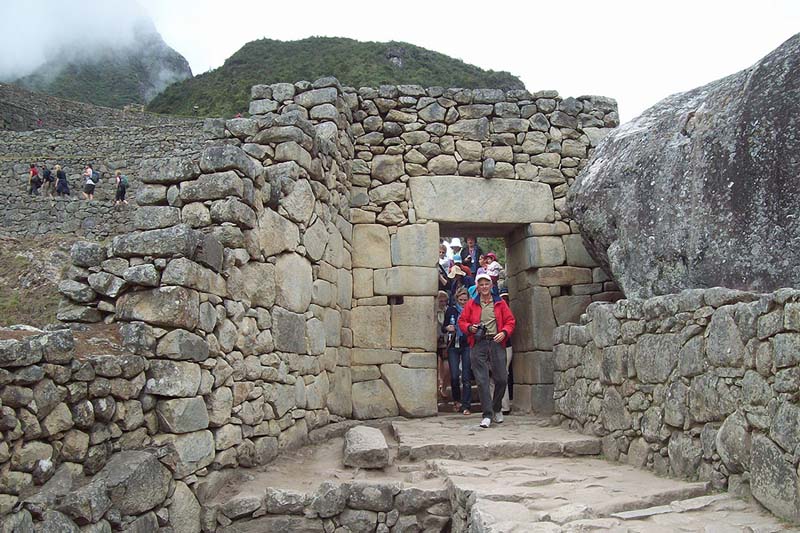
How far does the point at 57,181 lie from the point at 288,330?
2073 centimetres

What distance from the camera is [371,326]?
7684 millimetres

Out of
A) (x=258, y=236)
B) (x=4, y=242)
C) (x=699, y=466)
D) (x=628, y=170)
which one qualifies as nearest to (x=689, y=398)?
(x=699, y=466)

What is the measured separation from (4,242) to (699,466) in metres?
14.9

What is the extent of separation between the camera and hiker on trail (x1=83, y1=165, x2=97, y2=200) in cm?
2198

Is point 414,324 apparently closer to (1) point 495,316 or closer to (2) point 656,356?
(1) point 495,316

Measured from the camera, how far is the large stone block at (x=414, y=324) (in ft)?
25.1

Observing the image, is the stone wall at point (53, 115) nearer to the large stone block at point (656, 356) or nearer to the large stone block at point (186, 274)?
the large stone block at point (186, 274)

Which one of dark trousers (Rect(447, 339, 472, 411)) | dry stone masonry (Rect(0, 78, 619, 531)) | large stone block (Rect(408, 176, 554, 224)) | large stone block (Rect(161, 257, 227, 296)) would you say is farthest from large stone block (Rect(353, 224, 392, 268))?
large stone block (Rect(161, 257, 227, 296))

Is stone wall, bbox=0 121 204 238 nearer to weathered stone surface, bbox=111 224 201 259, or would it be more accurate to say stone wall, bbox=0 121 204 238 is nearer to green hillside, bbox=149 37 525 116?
green hillside, bbox=149 37 525 116

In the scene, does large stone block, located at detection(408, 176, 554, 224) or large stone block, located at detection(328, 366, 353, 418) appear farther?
large stone block, located at detection(408, 176, 554, 224)

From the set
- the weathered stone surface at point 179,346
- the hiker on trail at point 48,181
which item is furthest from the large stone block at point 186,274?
the hiker on trail at point 48,181

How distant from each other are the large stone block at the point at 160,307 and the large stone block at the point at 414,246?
367 cm

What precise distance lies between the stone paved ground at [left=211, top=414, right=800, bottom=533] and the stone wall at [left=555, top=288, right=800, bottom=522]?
0.53 ft

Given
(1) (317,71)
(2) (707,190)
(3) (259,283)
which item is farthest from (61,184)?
(1) (317,71)
